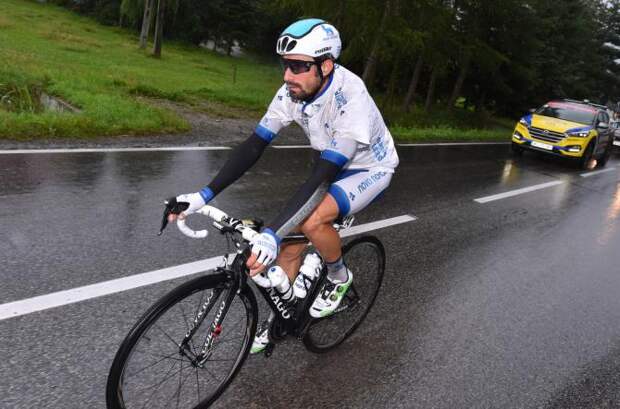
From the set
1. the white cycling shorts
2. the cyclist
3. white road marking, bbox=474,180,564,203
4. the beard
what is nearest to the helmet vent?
the cyclist

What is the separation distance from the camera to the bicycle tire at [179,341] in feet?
7.68

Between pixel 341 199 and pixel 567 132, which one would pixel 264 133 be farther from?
pixel 567 132

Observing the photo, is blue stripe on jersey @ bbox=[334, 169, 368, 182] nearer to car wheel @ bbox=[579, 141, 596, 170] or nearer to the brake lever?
the brake lever

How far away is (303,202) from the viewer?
268 centimetres

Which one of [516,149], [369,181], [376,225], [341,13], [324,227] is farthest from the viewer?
[341,13]

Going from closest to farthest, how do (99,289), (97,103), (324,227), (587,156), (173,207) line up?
(173,207) → (324,227) → (99,289) → (97,103) → (587,156)

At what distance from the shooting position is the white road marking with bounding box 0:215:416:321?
3352mm

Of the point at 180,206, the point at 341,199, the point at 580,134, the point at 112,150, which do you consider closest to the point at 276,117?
the point at 341,199

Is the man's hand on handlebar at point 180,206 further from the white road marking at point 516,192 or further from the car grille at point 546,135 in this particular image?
the car grille at point 546,135

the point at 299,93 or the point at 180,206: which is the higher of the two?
the point at 299,93

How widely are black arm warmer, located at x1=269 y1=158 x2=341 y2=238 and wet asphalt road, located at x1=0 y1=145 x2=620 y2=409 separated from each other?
1.12 meters

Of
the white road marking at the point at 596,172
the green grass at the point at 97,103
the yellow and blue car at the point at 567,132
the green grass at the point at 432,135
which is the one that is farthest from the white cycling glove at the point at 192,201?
the yellow and blue car at the point at 567,132

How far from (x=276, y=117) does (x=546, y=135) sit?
43.7 ft

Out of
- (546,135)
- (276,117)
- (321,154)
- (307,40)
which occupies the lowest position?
(546,135)
